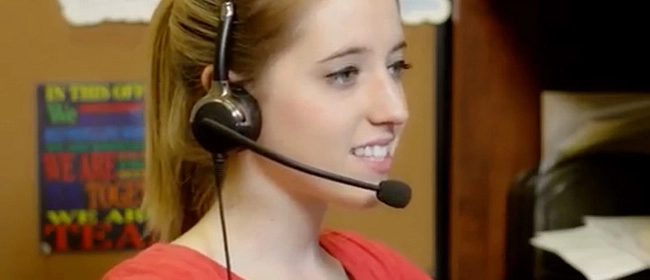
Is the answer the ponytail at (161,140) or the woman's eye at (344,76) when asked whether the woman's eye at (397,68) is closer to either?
the woman's eye at (344,76)

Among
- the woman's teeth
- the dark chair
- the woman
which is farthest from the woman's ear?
the dark chair

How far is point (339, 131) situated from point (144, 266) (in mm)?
189

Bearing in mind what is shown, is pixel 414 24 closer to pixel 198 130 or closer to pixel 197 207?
pixel 197 207

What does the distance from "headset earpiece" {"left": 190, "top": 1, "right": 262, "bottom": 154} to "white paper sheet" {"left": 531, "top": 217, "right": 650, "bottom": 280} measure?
1.83ft

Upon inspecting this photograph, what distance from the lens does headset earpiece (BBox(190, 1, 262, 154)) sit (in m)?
0.85

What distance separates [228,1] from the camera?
0.89 meters

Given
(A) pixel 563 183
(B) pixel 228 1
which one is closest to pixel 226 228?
(B) pixel 228 1

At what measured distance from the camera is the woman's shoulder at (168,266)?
2.91 ft

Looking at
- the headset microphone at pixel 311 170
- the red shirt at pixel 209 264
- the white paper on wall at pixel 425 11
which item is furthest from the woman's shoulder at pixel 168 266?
the white paper on wall at pixel 425 11

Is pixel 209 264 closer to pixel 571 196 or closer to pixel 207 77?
pixel 207 77

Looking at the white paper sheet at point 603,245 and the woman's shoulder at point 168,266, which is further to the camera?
the white paper sheet at point 603,245

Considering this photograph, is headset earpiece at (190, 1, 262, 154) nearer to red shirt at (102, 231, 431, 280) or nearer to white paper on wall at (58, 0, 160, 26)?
red shirt at (102, 231, 431, 280)

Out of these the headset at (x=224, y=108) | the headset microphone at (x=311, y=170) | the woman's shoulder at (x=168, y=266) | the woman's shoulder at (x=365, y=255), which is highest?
the headset at (x=224, y=108)

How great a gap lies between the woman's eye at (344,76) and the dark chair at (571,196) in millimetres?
588
